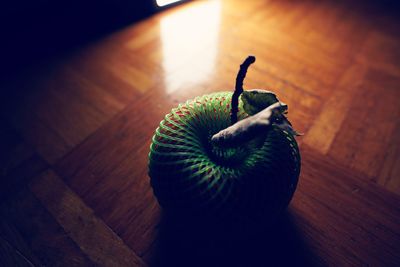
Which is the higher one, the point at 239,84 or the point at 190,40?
the point at 239,84

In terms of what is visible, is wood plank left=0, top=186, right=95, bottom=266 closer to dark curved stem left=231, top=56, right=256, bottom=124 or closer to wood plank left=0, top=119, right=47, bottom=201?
wood plank left=0, top=119, right=47, bottom=201

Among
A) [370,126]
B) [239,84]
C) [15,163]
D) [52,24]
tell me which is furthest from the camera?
[52,24]

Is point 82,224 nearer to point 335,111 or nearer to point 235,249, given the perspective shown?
point 235,249

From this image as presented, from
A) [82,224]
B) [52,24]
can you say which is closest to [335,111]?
[82,224]

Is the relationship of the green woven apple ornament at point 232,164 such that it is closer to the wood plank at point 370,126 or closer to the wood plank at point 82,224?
the wood plank at point 82,224

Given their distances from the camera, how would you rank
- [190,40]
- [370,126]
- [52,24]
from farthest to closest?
1. [190,40]
2. [52,24]
3. [370,126]

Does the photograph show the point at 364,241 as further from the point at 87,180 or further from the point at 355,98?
the point at 87,180

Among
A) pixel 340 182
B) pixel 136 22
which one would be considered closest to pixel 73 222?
pixel 340 182
